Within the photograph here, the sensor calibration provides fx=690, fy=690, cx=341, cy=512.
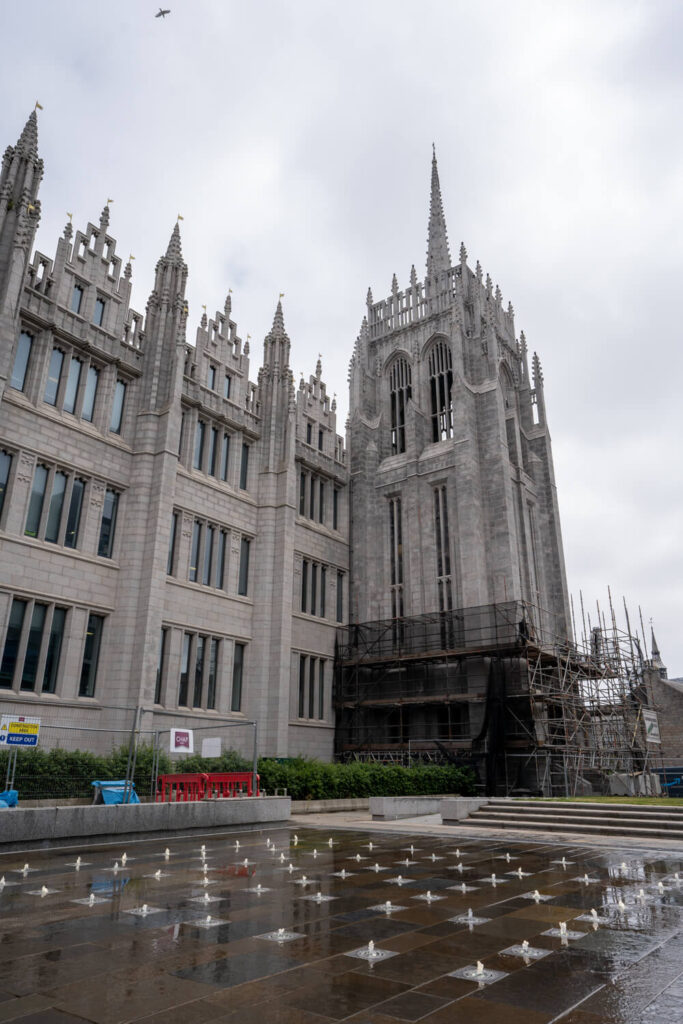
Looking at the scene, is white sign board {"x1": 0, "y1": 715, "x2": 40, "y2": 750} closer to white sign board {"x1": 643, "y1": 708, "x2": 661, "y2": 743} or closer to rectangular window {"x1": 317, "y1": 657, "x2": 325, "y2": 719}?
rectangular window {"x1": 317, "y1": 657, "x2": 325, "y2": 719}

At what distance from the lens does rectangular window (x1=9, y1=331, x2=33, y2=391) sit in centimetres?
2567

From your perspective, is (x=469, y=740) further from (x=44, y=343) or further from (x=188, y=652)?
(x=44, y=343)

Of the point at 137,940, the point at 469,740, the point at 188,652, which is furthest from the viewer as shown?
the point at 469,740

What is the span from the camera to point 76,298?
1123 inches

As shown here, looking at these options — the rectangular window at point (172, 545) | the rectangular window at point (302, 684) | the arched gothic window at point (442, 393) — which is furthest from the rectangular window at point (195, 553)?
the arched gothic window at point (442, 393)

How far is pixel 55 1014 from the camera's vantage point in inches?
168

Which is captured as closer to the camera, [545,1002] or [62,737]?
[545,1002]

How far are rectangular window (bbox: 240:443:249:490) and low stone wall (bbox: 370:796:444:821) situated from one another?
1777 cm

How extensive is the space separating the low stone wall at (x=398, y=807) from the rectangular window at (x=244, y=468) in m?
17.8

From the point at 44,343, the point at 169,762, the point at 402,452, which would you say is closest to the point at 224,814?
the point at 169,762

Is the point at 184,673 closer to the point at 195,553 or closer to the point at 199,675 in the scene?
the point at 199,675

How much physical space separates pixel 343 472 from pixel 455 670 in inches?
542

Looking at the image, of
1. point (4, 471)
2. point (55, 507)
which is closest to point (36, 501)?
point (55, 507)

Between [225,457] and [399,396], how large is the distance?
52.1 feet
